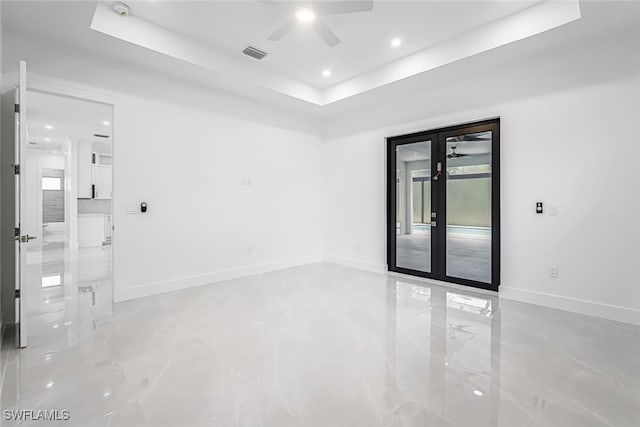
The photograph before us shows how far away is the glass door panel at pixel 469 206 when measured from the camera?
442 cm

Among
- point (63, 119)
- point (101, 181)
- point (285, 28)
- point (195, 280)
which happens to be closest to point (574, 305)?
point (285, 28)

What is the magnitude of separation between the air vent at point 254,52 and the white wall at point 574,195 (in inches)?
114

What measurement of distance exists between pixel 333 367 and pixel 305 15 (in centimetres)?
331

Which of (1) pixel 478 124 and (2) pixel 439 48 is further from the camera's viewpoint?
(1) pixel 478 124

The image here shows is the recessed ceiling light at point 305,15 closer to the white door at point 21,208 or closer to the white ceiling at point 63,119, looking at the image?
the white door at point 21,208

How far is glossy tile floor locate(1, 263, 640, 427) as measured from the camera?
6.18 ft

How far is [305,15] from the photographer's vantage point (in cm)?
318

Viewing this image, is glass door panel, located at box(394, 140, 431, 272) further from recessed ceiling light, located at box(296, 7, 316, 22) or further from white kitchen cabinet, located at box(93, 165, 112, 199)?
white kitchen cabinet, located at box(93, 165, 112, 199)

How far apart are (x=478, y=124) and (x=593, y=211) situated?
1.77m

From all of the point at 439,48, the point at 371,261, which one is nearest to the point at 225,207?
the point at 371,261

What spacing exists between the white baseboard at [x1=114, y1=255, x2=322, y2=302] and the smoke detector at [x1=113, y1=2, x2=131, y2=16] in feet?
10.6

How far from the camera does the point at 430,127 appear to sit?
4.94 meters

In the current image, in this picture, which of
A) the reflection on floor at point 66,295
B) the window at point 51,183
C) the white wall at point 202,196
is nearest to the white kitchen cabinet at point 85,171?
the reflection on floor at point 66,295

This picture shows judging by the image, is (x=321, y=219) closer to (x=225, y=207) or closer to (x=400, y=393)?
(x=225, y=207)
